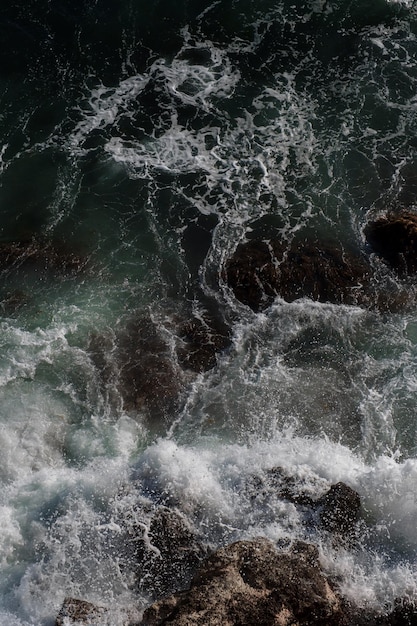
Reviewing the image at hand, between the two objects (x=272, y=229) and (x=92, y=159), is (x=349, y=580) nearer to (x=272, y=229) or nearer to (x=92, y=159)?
(x=272, y=229)

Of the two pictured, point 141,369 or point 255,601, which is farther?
point 141,369

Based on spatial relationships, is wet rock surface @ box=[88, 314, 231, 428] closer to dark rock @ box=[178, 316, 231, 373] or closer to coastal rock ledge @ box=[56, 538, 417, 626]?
dark rock @ box=[178, 316, 231, 373]

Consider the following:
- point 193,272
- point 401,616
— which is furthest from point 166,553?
point 193,272

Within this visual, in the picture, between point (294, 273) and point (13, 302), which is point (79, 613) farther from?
point (294, 273)

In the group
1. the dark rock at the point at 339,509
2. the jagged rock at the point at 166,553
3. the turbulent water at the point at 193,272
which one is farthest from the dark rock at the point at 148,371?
the dark rock at the point at 339,509

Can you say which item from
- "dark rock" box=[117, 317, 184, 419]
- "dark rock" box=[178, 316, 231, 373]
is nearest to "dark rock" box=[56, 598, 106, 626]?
"dark rock" box=[117, 317, 184, 419]

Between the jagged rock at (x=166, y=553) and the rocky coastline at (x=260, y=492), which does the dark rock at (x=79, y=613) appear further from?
the jagged rock at (x=166, y=553)

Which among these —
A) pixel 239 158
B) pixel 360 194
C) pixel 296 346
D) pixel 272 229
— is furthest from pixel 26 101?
pixel 296 346
